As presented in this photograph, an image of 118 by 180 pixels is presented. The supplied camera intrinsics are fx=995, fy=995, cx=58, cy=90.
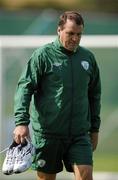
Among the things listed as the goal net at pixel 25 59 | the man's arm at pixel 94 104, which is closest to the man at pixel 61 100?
the man's arm at pixel 94 104

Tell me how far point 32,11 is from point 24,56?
1805 cm

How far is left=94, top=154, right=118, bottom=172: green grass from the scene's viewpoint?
12.0m

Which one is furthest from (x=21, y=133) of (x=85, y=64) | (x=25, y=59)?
(x=25, y=59)

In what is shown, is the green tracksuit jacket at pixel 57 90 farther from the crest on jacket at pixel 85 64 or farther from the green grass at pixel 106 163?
the green grass at pixel 106 163

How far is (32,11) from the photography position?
3023cm

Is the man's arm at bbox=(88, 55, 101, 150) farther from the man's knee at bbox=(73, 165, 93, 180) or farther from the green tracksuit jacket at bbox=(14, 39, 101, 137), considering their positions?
the man's knee at bbox=(73, 165, 93, 180)

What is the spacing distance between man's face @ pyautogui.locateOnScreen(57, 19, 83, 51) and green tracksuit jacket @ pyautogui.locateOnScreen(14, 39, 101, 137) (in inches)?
2.9

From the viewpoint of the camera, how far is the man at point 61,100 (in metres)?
8.54

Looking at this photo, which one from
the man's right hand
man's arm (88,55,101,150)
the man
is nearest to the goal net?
man's arm (88,55,101,150)

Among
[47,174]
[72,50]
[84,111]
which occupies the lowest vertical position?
[47,174]

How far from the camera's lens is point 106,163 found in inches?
475

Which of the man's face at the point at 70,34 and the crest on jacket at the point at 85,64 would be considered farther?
the crest on jacket at the point at 85,64

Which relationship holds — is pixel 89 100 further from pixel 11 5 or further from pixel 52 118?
pixel 11 5

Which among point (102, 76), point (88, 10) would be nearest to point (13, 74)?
point (102, 76)
